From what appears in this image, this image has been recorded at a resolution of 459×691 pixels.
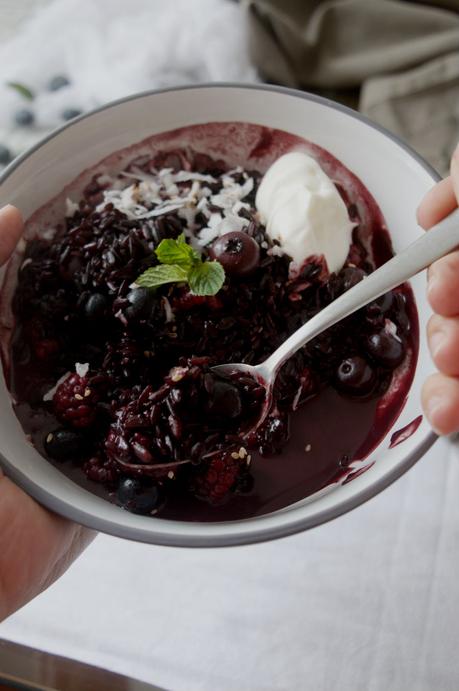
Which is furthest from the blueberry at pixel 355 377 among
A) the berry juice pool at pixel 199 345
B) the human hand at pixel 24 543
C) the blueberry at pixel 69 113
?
the blueberry at pixel 69 113

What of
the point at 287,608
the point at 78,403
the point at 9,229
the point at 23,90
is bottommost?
the point at 287,608

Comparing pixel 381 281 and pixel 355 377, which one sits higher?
pixel 381 281

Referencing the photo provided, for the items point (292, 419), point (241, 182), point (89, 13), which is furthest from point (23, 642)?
point (89, 13)

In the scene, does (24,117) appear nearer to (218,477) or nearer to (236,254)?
(236,254)

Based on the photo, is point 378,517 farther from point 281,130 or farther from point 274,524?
point 281,130

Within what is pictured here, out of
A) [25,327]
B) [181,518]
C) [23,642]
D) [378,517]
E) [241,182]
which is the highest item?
[25,327]

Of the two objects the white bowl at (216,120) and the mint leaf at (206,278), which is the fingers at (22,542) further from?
the mint leaf at (206,278)

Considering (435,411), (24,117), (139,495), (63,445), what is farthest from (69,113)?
(435,411)
